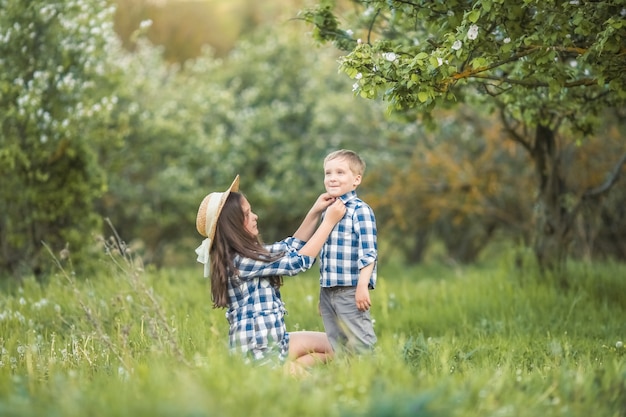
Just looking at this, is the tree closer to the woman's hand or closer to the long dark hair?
the woman's hand

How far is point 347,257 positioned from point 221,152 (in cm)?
911

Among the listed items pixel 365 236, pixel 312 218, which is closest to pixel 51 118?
pixel 312 218

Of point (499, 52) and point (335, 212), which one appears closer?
point (335, 212)

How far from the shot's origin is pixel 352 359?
165 inches

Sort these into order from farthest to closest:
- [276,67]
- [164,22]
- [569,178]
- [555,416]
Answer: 1. [164,22]
2. [276,67]
3. [569,178]
4. [555,416]

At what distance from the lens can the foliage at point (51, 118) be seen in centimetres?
847

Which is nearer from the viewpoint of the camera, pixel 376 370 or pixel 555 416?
pixel 555 416

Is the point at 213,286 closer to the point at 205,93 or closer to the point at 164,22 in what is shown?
the point at 205,93

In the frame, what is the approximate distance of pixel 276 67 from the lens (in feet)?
49.1

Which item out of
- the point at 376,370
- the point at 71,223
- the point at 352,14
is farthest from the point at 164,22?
the point at 376,370

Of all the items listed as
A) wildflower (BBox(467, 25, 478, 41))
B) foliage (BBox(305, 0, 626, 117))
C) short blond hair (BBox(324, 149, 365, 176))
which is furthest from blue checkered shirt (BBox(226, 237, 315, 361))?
wildflower (BBox(467, 25, 478, 41))

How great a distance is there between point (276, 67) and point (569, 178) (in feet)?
20.8

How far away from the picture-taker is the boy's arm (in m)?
4.67

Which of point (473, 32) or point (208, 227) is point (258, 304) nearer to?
point (208, 227)
